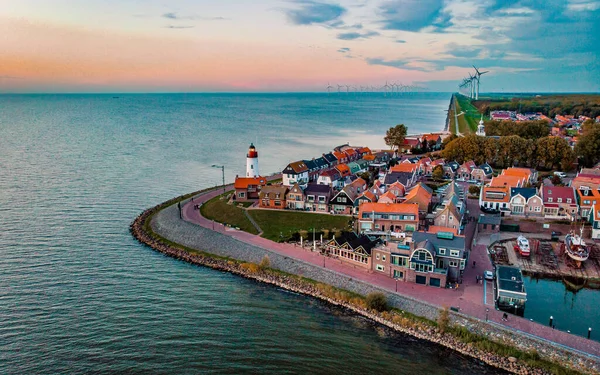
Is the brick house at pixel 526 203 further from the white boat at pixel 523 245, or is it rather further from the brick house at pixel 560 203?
the white boat at pixel 523 245

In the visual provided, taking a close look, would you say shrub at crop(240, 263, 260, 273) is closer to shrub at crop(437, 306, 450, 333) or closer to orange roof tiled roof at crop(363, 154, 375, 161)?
shrub at crop(437, 306, 450, 333)

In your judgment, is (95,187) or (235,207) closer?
(235,207)

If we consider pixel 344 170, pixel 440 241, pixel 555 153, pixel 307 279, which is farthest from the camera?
pixel 555 153

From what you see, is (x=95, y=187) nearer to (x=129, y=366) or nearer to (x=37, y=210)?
(x=37, y=210)

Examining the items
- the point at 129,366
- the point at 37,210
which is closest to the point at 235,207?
the point at 37,210

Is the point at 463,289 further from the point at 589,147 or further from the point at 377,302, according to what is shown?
the point at 589,147

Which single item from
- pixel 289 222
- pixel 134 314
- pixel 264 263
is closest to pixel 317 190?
pixel 289 222
